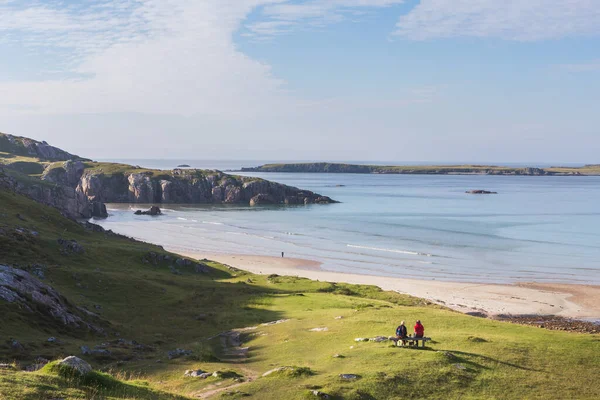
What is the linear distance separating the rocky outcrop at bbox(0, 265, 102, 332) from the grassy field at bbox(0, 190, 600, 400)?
75 cm

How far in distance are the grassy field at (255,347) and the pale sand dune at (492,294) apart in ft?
44.1

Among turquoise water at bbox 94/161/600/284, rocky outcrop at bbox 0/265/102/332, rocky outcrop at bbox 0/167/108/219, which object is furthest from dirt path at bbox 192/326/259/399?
rocky outcrop at bbox 0/167/108/219

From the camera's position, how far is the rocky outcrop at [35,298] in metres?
35.8

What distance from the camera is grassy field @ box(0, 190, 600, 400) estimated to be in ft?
82.2

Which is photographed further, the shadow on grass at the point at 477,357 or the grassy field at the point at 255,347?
the shadow on grass at the point at 477,357

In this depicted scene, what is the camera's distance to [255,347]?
37312 mm

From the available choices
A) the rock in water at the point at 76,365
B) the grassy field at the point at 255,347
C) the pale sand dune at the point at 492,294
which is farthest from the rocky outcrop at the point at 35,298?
the pale sand dune at the point at 492,294

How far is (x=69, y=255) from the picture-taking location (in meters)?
60.5

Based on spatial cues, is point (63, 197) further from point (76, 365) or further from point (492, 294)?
point (76, 365)

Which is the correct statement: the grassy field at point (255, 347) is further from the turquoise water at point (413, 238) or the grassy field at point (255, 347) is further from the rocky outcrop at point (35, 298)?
the turquoise water at point (413, 238)

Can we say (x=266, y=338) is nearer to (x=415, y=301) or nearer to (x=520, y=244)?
(x=415, y=301)

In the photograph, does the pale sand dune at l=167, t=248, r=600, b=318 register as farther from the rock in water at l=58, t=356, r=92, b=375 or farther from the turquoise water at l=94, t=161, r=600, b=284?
the rock in water at l=58, t=356, r=92, b=375

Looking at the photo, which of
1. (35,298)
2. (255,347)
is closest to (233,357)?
(255,347)

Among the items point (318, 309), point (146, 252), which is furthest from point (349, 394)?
point (146, 252)
